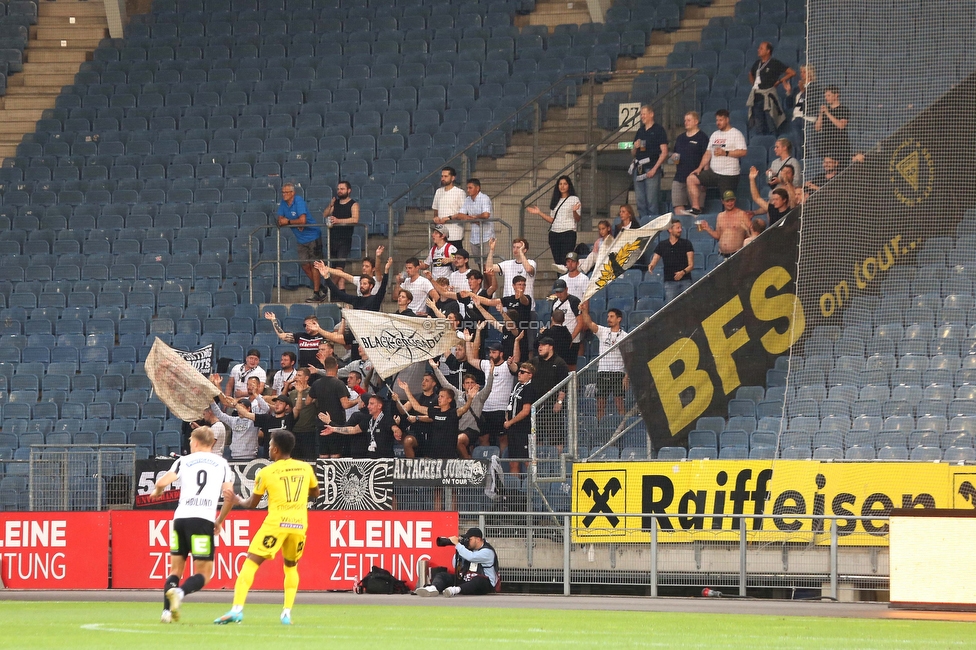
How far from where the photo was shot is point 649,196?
21.1 metres

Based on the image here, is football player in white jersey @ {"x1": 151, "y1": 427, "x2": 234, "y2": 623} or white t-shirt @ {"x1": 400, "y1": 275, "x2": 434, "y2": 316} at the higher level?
white t-shirt @ {"x1": 400, "y1": 275, "x2": 434, "y2": 316}

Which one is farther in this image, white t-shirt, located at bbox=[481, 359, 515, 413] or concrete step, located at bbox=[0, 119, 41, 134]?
concrete step, located at bbox=[0, 119, 41, 134]

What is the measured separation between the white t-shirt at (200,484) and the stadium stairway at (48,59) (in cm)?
1861

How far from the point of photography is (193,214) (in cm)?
2512

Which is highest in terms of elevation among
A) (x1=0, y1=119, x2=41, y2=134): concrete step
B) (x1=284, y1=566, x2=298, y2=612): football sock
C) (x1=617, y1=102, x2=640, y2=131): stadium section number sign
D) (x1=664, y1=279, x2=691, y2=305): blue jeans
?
(x1=0, y1=119, x2=41, y2=134): concrete step

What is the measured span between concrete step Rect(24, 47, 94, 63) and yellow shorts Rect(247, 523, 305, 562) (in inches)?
790

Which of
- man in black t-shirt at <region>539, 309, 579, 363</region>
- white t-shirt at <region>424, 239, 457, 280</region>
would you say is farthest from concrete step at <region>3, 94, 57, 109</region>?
man in black t-shirt at <region>539, 309, 579, 363</region>

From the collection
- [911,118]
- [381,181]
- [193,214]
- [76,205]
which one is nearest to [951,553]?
[911,118]

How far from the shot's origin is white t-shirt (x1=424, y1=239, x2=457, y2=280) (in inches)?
810

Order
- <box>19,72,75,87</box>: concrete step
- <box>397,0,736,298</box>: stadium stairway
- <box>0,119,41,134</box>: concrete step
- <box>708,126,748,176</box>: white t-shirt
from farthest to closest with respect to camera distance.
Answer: <box>19,72,75,87</box>: concrete step → <box>0,119,41,134</box>: concrete step → <box>397,0,736,298</box>: stadium stairway → <box>708,126,748,176</box>: white t-shirt

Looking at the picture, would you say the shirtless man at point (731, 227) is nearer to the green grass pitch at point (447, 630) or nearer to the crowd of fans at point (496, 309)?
the crowd of fans at point (496, 309)

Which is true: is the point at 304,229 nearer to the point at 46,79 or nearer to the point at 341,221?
the point at 341,221

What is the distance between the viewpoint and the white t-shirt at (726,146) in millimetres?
20438

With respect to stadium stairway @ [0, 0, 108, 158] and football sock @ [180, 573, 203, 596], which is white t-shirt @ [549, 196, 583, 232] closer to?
football sock @ [180, 573, 203, 596]
